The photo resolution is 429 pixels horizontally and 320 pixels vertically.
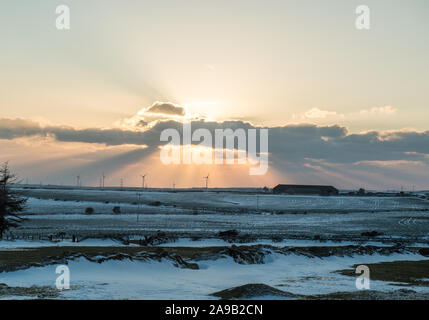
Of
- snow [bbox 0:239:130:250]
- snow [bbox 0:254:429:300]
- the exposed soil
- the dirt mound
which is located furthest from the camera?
snow [bbox 0:239:130:250]

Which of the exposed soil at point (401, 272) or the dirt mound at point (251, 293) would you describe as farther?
the exposed soil at point (401, 272)

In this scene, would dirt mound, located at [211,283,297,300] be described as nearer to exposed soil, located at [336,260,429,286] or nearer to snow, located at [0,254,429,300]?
snow, located at [0,254,429,300]

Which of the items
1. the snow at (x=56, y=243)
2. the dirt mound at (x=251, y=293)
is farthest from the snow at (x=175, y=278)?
the snow at (x=56, y=243)

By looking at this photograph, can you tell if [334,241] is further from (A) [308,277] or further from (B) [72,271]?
(B) [72,271]

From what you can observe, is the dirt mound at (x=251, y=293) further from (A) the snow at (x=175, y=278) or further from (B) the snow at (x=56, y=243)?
(B) the snow at (x=56, y=243)

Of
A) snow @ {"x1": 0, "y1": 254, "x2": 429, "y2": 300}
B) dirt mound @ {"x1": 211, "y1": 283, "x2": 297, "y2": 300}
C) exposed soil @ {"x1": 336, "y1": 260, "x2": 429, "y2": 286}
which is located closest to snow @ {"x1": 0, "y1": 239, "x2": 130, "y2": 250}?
snow @ {"x1": 0, "y1": 254, "x2": 429, "y2": 300}

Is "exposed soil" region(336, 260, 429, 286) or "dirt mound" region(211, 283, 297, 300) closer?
"dirt mound" region(211, 283, 297, 300)

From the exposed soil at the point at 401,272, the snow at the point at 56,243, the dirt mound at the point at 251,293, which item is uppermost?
the dirt mound at the point at 251,293

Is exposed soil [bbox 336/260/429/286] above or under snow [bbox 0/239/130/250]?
under

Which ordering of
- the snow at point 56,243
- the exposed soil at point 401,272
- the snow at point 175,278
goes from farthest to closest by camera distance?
the snow at point 56,243
the exposed soil at point 401,272
the snow at point 175,278

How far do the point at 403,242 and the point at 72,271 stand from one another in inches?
1762

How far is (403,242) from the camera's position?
60000 mm

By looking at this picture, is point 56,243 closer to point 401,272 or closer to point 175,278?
point 175,278
